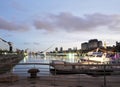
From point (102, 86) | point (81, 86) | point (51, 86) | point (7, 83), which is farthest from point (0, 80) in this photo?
point (102, 86)

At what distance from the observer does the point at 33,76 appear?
20.5 m

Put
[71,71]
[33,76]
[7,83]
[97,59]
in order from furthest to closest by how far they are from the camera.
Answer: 1. [97,59]
2. [71,71]
3. [33,76]
4. [7,83]

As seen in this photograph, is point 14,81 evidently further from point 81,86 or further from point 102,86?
point 102,86

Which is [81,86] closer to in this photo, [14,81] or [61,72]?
[14,81]

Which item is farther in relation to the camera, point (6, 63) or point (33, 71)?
point (6, 63)

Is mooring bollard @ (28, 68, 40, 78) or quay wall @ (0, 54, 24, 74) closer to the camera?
mooring bollard @ (28, 68, 40, 78)

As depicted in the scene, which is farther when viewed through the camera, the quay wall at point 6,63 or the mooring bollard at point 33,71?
the quay wall at point 6,63

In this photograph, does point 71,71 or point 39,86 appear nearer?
point 39,86

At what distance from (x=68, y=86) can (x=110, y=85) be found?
274cm

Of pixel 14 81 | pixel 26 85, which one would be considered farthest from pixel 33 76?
pixel 26 85

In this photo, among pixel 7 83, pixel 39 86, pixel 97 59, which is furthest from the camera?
pixel 97 59

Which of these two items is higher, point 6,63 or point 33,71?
point 6,63

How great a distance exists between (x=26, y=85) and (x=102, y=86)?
15.5ft

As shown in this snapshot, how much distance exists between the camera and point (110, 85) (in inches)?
671
